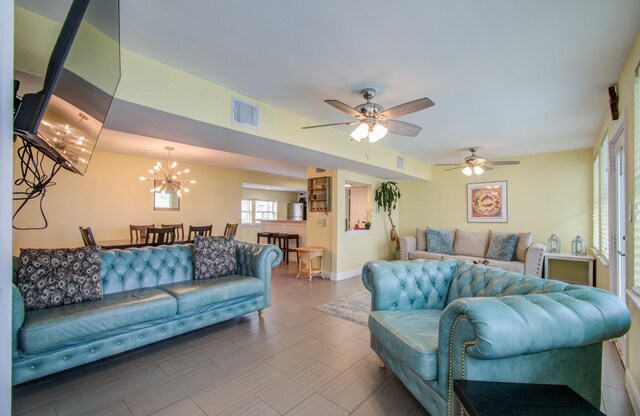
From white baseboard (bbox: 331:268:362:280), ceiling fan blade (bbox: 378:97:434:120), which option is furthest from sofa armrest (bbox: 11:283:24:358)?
white baseboard (bbox: 331:268:362:280)

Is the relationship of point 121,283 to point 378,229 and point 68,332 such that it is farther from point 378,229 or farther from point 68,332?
point 378,229

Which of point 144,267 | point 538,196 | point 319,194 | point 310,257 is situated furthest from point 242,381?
point 538,196

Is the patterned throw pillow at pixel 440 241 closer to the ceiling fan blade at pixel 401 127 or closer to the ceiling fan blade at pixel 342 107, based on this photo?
the ceiling fan blade at pixel 401 127

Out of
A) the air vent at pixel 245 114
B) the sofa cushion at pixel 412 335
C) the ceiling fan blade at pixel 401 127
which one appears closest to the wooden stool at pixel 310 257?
the air vent at pixel 245 114

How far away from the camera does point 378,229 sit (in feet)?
22.2

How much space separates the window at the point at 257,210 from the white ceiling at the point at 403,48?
768cm

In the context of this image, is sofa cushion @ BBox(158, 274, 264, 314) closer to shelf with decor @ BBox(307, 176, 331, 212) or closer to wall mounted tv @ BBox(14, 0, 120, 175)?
wall mounted tv @ BBox(14, 0, 120, 175)

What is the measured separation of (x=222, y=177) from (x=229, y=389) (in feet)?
21.2

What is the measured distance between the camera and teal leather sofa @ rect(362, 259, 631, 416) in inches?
52.4

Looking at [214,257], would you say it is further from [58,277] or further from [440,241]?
[440,241]

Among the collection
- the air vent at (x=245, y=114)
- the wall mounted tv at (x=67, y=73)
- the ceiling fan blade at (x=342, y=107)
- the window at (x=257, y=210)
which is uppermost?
the air vent at (x=245, y=114)

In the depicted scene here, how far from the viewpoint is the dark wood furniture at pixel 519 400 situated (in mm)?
1073

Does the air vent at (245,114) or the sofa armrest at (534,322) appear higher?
the air vent at (245,114)

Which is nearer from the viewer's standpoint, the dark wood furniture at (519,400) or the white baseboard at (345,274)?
the dark wood furniture at (519,400)
